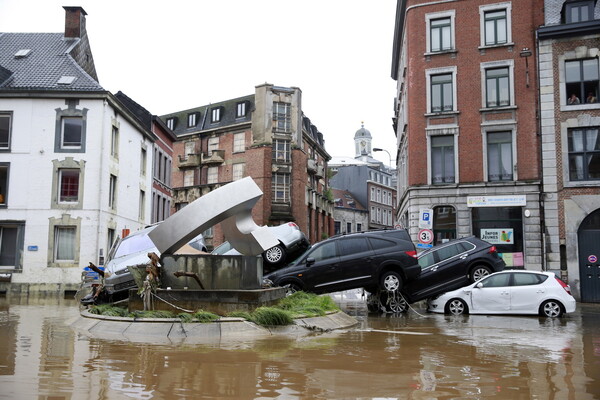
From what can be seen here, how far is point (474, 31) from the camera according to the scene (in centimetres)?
2747

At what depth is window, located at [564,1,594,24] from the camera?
26391 millimetres

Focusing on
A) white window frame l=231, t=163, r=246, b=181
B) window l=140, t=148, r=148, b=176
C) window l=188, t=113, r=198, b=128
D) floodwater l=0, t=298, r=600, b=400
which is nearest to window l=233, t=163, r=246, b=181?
white window frame l=231, t=163, r=246, b=181

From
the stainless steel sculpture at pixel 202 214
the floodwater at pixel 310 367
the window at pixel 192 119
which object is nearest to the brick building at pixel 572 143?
the floodwater at pixel 310 367

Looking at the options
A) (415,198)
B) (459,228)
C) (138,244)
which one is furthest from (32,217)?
(459,228)

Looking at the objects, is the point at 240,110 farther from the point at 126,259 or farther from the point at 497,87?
the point at 126,259

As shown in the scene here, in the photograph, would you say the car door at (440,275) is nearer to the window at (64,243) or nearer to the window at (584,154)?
the window at (584,154)

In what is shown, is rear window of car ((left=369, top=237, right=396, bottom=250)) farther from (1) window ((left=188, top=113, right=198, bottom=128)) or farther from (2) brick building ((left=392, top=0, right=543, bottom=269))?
(1) window ((left=188, top=113, right=198, bottom=128))

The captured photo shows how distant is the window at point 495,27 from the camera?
89.3ft

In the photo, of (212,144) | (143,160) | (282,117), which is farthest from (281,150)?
(143,160)

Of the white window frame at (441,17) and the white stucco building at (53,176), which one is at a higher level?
the white window frame at (441,17)

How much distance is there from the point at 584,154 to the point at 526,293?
1157 centimetres

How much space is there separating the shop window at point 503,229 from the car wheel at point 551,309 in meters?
9.29

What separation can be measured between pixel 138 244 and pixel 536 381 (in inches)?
512

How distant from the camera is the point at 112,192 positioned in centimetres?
3325
